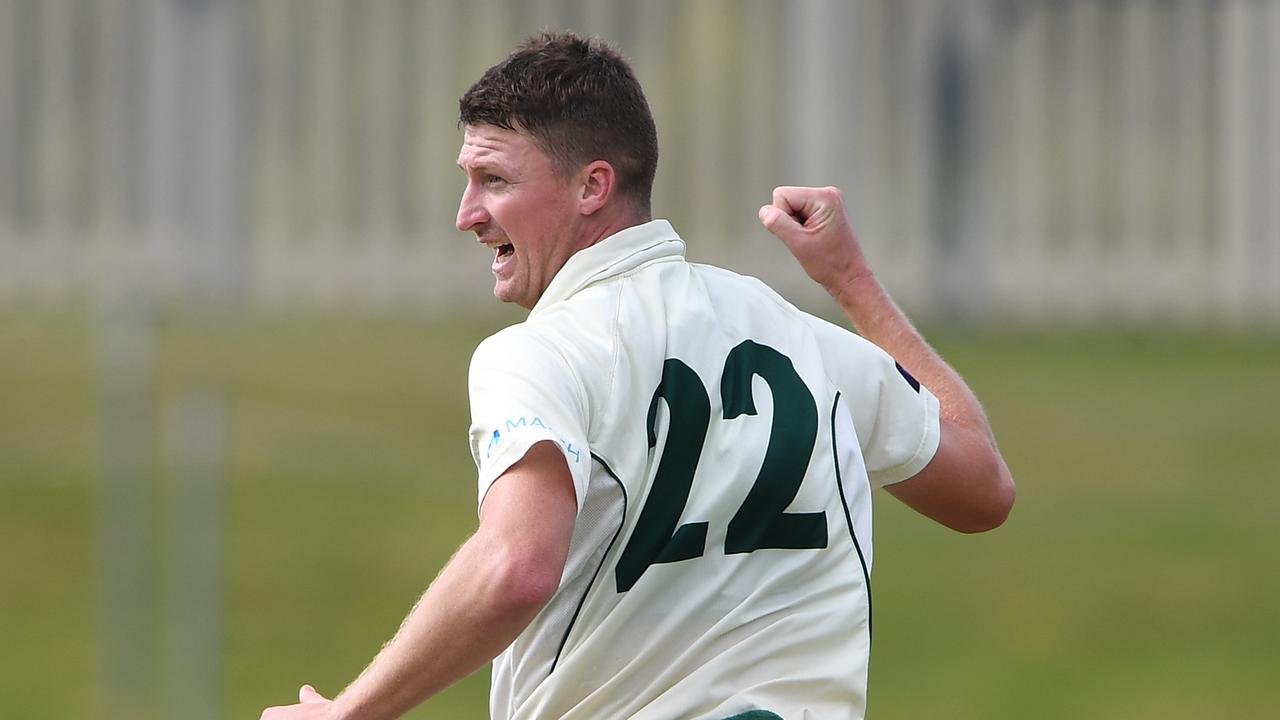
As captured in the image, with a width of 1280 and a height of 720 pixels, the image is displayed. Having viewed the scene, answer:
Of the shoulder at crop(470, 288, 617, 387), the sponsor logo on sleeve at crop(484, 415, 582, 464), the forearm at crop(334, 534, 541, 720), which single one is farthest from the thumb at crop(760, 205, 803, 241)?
the forearm at crop(334, 534, 541, 720)

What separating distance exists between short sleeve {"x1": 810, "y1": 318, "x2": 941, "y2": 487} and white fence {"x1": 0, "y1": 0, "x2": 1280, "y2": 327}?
25.6 meters

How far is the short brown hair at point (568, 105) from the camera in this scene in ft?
10.2

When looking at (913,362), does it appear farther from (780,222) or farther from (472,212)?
(472,212)

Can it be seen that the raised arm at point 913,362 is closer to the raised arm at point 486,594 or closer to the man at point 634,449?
the man at point 634,449

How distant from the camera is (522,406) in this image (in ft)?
9.09

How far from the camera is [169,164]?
1206 inches

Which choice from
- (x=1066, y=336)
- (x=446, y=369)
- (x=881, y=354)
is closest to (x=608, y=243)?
(x=881, y=354)

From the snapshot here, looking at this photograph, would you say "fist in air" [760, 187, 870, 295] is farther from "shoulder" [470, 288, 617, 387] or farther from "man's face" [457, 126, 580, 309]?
"shoulder" [470, 288, 617, 387]

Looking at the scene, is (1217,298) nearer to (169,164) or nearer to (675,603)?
(169,164)

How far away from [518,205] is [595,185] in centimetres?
12

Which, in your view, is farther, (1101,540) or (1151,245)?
(1151,245)

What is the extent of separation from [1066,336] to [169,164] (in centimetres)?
1350

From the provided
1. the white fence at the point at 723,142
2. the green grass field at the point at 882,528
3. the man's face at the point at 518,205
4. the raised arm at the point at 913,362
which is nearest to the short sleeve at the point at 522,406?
the man's face at the point at 518,205

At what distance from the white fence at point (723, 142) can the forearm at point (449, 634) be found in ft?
86.6
